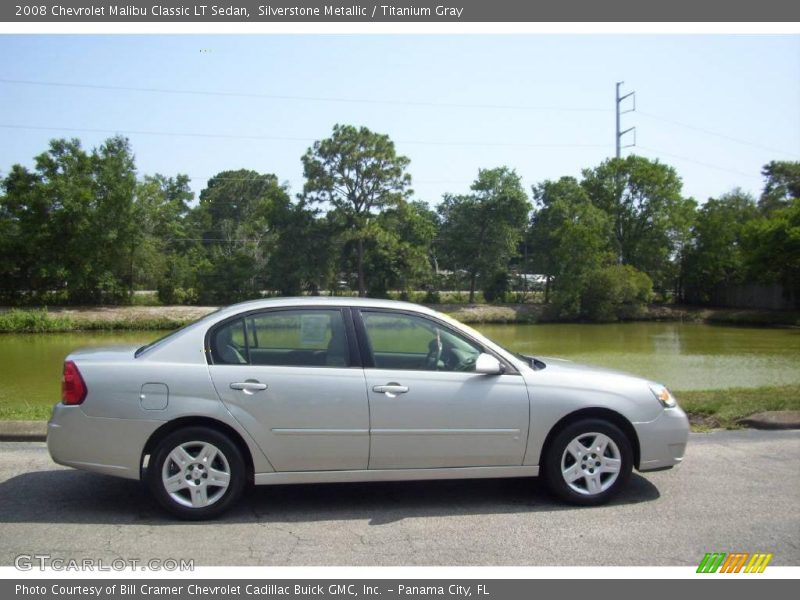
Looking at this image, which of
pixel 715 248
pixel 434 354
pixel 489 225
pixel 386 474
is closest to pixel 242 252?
pixel 489 225

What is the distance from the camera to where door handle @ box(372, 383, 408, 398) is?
17.1 ft

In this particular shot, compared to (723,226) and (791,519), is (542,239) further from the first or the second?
(791,519)

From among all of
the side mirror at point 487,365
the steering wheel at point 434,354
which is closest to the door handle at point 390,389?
the steering wheel at point 434,354

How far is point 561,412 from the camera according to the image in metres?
5.40

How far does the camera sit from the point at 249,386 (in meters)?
5.13

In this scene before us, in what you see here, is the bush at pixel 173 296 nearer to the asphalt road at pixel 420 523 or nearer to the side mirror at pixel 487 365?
the asphalt road at pixel 420 523

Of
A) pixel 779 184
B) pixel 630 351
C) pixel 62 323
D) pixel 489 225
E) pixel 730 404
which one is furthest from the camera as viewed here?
pixel 779 184

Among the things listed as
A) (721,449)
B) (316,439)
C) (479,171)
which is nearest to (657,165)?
(479,171)

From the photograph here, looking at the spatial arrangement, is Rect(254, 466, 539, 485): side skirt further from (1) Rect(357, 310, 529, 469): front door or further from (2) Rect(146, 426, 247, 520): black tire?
(2) Rect(146, 426, 247, 520): black tire

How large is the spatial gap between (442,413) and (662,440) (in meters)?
1.80

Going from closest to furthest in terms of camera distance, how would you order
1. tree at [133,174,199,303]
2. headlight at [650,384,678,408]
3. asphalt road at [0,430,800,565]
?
asphalt road at [0,430,800,565], headlight at [650,384,678,408], tree at [133,174,199,303]

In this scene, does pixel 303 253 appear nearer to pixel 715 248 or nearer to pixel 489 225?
pixel 489 225

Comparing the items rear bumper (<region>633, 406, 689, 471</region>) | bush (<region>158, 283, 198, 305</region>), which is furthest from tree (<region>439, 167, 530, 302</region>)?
rear bumper (<region>633, 406, 689, 471</region>)

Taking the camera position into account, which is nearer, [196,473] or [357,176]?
[196,473]
